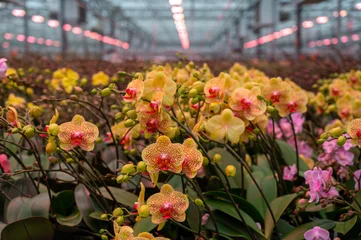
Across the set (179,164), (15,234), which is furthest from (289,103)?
(15,234)

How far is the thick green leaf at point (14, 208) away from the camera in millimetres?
1032

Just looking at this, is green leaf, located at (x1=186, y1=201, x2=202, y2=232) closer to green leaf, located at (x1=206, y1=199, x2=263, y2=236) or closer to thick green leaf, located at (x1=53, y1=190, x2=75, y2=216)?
green leaf, located at (x1=206, y1=199, x2=263, y2=236)

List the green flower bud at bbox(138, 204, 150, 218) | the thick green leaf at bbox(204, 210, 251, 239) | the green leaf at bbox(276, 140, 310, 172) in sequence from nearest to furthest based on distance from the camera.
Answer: the green flower bud at bbox(138, 204, 150, 218) → the thick green leaf at bbox(204, 210, 251, 239) → the green leaf at bbox(276, 140, 310, 172)

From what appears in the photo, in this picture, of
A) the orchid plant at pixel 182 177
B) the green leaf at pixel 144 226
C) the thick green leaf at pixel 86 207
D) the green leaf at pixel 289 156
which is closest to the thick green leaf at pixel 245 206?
the orchid plant at pixel 182 177

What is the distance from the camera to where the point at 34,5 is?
74.7 ft

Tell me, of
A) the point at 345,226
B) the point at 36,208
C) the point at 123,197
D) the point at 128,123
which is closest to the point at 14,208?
the point at 36,208

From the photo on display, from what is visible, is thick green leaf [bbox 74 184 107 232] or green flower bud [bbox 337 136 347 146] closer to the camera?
green flower bud [bbox 337 136 347 146]

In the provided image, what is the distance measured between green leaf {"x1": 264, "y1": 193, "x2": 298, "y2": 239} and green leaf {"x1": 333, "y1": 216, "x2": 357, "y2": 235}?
0.10 m

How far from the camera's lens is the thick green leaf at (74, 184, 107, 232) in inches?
41.1

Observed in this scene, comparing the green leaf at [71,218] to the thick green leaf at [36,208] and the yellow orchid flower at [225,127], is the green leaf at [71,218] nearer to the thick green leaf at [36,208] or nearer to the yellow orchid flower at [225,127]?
the thick green leaf at [36,208]

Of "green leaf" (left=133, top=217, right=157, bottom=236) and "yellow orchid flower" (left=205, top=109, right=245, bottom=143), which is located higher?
"yellow orchid flower" (left=205, top=109, right=245, bottom=143)

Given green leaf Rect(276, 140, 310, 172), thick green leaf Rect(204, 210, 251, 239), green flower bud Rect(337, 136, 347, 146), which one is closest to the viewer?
green flower bud Rect(337, 136, 347, 146)

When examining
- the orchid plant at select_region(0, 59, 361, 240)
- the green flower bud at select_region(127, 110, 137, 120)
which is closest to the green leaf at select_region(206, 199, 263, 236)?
the orchid plant at select_region(0, 59, 361, 240)

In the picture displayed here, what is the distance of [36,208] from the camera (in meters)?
1.01
